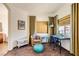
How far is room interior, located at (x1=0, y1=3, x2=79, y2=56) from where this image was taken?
3.96 metres

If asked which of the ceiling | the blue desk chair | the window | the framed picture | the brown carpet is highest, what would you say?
the ceiling

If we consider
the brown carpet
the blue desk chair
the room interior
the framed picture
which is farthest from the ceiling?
the brown carpet

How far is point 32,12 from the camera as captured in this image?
4070mm

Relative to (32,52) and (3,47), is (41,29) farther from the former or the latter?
(3,47)

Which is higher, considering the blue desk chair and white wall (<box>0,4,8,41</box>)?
white wall (<box>0,4,8,41</box>)

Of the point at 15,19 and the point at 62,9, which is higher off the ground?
the point at 62,9

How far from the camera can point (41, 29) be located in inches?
158

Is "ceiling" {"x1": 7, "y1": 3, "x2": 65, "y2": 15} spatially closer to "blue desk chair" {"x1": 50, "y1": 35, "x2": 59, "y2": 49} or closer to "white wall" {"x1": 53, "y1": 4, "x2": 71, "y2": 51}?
"white wall" {"x1": 53, "y1": 4, "x2": 71, "y2": 51}

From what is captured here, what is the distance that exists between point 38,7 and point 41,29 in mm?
713

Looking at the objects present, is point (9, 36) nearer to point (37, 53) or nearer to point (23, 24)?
point (23, 24)

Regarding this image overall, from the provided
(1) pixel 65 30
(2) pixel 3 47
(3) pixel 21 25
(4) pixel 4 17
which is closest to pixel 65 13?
(1) pixel 65 30

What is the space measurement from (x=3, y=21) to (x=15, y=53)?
1.11 metres

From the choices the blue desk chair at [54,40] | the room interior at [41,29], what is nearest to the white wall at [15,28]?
the room interior at [41,29]

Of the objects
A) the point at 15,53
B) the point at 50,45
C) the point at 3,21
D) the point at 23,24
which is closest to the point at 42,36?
the point at 50,45
